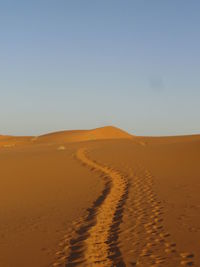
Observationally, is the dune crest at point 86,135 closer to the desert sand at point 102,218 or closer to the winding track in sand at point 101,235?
the desert sand at point 102,218

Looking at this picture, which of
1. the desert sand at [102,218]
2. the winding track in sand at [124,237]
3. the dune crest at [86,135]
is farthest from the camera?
Answer: the dune crest at [86,135]

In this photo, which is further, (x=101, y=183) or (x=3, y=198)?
(x=101, y=183)

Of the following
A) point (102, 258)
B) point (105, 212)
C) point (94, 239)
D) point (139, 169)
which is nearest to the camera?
point (102, 258)

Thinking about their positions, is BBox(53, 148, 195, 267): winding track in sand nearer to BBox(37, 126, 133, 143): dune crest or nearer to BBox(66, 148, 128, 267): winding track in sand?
BBox(66, 148, 128, 267): winding track in sand

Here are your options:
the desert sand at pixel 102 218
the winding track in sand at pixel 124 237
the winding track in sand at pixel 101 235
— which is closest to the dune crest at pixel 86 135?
the desert sand at pixel 102 218

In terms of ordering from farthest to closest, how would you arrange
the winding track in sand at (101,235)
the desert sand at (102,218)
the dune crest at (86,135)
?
the dune crest at (86,135) < the desert sand at (102,218) < the winding track in sand at (101,235)

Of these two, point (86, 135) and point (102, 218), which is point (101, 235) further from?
point (86, 135)

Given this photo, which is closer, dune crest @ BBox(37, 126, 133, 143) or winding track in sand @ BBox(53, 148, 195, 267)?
winding track in sand @ BBox(53, 148, 195, 267)

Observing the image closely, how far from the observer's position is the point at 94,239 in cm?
681

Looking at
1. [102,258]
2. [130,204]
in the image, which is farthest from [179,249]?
[130,204]

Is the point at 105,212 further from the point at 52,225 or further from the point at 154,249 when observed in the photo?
the point at 154,249

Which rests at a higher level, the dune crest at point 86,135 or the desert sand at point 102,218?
the dune crest at point 86,135

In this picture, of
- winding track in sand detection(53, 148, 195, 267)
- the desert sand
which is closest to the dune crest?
the desert sand

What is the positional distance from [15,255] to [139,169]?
11129 millimetres
